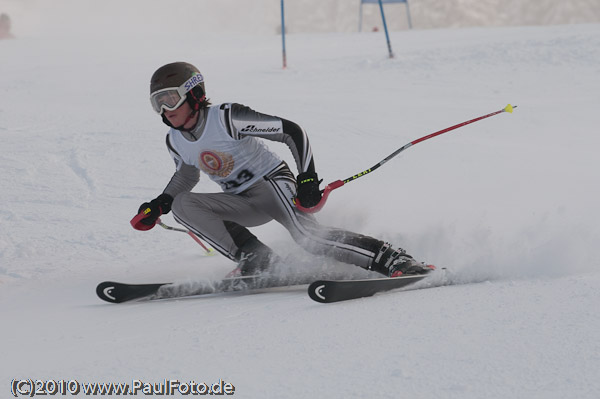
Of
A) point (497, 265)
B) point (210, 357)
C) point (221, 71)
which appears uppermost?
point (210, 357)

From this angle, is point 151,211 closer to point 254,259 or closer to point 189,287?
point 189,287

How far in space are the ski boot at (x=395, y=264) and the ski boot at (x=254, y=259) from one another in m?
0.50

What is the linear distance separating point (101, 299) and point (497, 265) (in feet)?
6.15

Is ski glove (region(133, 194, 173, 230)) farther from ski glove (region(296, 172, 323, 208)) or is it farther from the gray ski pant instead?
ski glove (region(296, 172, 323, 208))

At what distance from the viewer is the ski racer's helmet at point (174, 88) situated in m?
3.36

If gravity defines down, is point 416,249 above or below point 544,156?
above

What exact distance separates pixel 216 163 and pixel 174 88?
441 mm

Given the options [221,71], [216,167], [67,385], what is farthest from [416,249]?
[221,71]

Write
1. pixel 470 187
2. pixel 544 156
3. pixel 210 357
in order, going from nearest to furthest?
pixel 210 357
pixel 470 187
pixel 544 156

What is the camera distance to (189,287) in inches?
134

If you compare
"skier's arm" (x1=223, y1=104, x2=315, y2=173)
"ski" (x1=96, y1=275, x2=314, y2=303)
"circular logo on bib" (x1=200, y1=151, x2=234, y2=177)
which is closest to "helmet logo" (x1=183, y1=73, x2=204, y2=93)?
"skier's arm" (x1=223, y1=104, x2=315, y2=173)

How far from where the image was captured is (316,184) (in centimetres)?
332

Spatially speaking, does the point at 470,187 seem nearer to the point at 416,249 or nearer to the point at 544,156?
the point at 544,156

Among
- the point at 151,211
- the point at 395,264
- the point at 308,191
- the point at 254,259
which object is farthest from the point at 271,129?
the point at 395,264
